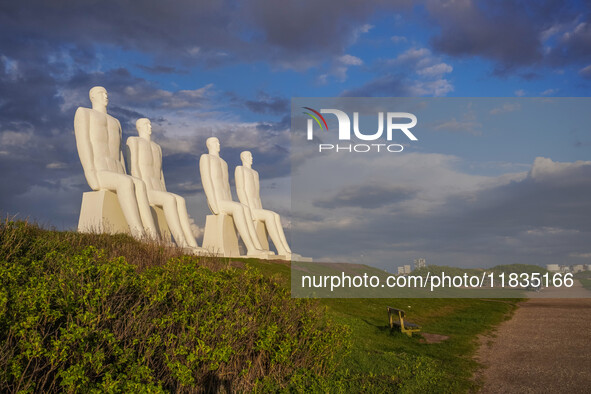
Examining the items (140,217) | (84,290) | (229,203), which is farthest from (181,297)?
(229,203)

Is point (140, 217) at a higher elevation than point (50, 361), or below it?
higher

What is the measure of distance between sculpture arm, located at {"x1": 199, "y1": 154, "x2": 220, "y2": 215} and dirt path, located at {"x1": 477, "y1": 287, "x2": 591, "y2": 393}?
1129 centimetres

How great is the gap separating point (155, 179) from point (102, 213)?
336 centimetres

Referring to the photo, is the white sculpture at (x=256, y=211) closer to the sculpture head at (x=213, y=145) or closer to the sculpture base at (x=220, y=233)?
the sculpture head at (x=213, y=145)

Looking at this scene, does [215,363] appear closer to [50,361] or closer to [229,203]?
[50,361]

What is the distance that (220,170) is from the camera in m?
19.9

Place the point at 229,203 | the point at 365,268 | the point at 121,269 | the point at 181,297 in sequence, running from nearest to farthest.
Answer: the point at 121,269, the point at 181,297, the point at 229,203, the point at 365,268

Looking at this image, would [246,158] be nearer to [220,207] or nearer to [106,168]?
[220,207]

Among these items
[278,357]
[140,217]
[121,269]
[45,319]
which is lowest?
[278,357]

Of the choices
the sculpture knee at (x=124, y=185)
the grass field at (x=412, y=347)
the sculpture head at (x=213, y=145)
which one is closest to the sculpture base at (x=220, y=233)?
the sculpture head at (x=213, y=145)

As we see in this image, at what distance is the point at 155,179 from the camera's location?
17.0m

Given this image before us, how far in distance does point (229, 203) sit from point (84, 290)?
49.2ft

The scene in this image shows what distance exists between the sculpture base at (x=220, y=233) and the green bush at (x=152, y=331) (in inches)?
477

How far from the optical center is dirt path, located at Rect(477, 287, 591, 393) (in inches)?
258
